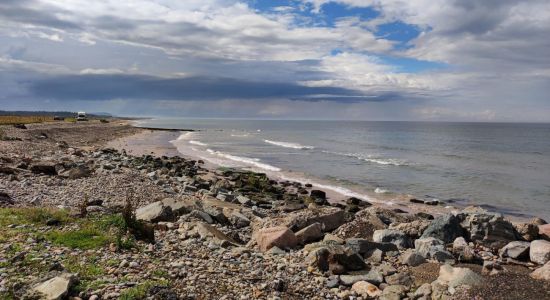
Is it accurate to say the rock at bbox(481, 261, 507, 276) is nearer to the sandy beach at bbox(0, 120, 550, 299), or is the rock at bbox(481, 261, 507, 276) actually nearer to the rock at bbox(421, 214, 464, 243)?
the sandy beach at bbox(0, 120, 550, 299)

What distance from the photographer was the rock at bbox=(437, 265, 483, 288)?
25.5ft

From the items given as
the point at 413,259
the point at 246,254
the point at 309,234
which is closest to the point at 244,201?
the point at 309,234

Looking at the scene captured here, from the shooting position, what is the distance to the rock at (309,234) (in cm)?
1101

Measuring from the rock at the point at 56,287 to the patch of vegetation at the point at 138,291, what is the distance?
2.73 ft

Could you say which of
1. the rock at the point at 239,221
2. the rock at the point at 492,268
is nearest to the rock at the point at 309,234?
the rock at the point at 239,221

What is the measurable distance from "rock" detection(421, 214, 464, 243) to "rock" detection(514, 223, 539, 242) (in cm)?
189

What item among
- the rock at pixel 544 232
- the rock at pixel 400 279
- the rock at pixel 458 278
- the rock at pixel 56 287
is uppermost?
the rock at pixel 56 287

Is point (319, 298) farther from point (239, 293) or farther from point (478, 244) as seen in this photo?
point (478, 244)

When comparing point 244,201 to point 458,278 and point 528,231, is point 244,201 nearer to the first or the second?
point 528,231

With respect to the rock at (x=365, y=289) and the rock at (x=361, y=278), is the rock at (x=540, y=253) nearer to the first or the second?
the rock at (x=361, y=278)

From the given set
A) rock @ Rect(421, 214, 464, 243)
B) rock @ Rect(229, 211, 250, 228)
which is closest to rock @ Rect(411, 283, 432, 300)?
rock @ Rect(421, 214, 464, 243)

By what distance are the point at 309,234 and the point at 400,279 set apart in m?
3.06

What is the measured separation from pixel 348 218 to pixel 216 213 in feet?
14.0

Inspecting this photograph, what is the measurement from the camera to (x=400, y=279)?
8586 mm
